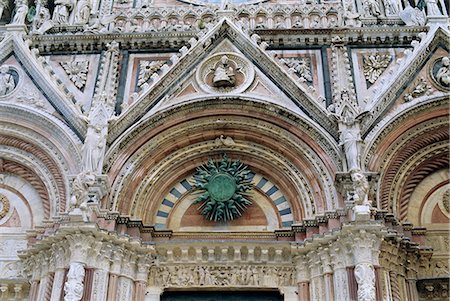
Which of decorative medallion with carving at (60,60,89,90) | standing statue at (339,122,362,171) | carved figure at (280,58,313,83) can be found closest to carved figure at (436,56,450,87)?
standing statue at (339,122,362,171)

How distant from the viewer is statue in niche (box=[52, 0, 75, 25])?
15.0 metres

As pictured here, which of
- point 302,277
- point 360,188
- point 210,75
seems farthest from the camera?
point 210,75

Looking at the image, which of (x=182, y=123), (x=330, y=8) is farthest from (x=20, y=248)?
(x=330, y=8)

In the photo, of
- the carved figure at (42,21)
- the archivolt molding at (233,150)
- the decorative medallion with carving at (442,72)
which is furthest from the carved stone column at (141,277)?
the decorative medallion with carving at (442,72)

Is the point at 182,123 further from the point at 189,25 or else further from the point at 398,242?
the point at 398,242

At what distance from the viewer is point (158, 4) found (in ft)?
52.1

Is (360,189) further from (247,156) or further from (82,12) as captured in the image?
(82,12)

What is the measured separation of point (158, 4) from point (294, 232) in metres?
7.56

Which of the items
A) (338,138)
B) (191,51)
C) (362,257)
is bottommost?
(362,257)

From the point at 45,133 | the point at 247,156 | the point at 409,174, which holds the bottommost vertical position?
the point at 409,174

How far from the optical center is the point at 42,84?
13250 millimetres

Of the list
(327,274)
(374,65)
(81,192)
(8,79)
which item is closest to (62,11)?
(8,79)

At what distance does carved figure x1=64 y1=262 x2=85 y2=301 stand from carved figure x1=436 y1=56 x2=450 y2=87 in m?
8.27

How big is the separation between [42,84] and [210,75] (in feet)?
12.3
